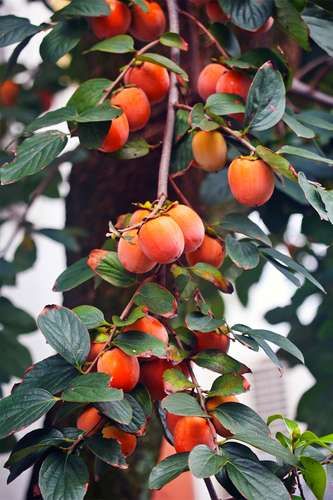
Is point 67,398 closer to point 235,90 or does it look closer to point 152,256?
point 152,256

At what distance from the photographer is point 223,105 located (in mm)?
789

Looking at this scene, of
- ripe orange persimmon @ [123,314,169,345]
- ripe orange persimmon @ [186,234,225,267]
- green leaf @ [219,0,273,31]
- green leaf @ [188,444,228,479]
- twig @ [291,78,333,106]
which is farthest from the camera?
twig @ [291,78,333,106]

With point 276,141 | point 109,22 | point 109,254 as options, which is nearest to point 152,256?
point 109,254

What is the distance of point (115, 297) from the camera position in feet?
3.73

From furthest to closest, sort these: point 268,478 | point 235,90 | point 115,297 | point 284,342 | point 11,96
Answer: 1. point 11,96
2. point 115,297
3. point 235,90
4. point 284,342
5. point 268,478

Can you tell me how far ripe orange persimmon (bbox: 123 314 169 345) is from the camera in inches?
26.8

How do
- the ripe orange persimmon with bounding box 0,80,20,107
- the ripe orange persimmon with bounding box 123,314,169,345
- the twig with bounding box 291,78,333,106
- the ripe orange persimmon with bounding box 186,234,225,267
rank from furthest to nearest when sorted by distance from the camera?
the ripe orange persimmon with bounding box 0,80,20,107, the twig with bounding box 291,78,333,106, the ripe orange persimmon with bounding box 186,234,225,267, the ripe orange persimmon with bounding box 123,314,169,345

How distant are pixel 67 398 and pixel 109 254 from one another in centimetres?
17

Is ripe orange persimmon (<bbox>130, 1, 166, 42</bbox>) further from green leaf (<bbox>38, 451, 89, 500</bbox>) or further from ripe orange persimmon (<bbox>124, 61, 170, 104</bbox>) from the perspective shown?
green leaf (<bbox>38, 451, 89, 500</bbox>)

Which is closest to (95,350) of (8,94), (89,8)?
(89,8)

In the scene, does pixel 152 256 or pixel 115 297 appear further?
pixel 115 297

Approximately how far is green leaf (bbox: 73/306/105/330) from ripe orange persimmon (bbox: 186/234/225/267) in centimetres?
12

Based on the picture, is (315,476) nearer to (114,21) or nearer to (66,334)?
(66,334)

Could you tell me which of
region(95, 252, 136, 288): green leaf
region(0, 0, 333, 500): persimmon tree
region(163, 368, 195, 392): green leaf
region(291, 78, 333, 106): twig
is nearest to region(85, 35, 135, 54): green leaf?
region(0, 0, 333, 500): persimmon tree
